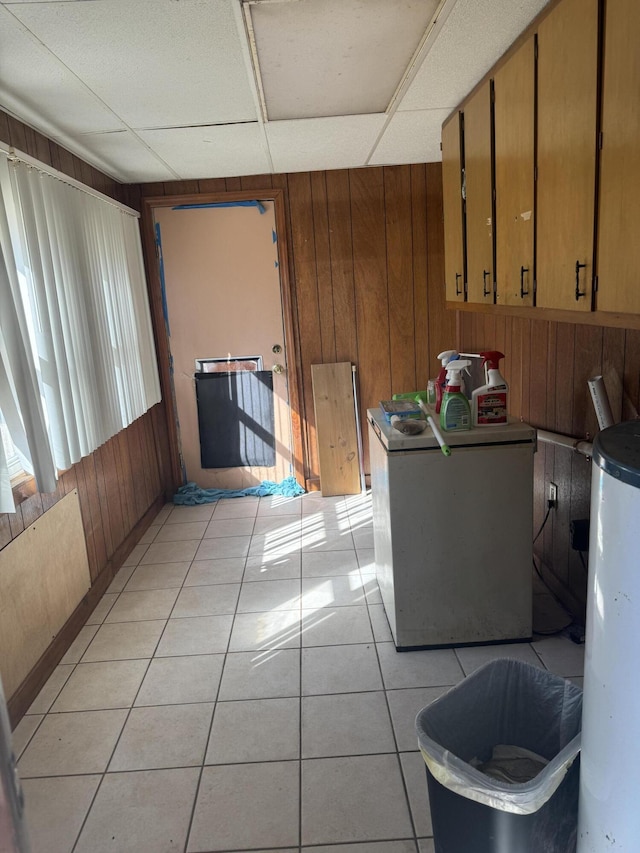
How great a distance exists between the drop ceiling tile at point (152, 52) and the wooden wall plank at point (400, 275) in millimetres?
1799

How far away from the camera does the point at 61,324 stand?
2.70 metres

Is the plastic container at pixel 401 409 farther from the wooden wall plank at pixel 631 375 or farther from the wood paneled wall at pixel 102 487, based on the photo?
the wood paneled wall at pixel 102 487

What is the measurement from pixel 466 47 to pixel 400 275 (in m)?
2.25

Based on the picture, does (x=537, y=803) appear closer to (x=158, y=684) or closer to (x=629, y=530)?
(x=629, y=530)

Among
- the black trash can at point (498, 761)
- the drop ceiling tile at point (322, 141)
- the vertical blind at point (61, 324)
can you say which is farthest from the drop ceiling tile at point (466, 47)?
the black trash can at point (498, 761)

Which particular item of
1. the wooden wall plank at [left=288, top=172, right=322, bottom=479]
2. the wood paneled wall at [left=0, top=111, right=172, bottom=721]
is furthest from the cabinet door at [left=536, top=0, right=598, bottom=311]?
the wooden wall plank at [left=288, top=172, right=322, bottom=479]

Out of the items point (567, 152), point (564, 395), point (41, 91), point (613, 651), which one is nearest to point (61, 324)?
point (41, 91)

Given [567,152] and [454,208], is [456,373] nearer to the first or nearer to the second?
[567,152]

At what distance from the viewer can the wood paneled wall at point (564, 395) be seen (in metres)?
2.18

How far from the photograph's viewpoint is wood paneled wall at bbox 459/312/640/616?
2182 millimetres

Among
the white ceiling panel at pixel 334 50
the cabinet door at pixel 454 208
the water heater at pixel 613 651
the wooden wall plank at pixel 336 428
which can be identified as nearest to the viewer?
the water heater at pixel 613 651

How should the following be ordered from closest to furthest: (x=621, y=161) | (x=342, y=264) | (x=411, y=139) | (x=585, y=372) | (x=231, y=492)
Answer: (x=621, y=161)
(x=585, y=372)
(x=411, y=139)
(x=342, y=264)
(x=231, y=492)

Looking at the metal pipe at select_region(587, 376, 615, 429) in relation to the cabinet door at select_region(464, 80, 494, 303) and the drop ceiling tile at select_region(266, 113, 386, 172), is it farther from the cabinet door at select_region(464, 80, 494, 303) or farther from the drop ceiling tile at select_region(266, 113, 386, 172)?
the drop ceiling tile at select_region(266, 113, 386, 172)

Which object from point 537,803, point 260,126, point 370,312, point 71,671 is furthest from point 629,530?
point 370,312
